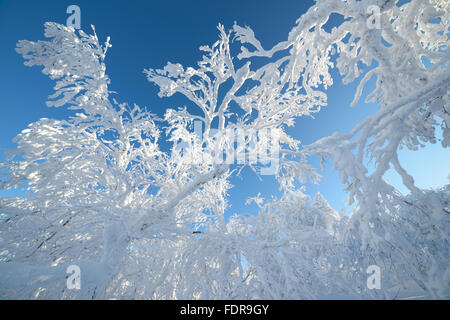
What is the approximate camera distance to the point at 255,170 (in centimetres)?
577

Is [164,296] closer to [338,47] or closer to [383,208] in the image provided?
[383,208]

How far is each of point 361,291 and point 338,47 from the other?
18.4 ft

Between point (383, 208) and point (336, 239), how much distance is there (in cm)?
109

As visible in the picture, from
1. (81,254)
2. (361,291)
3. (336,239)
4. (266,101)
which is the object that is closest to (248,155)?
(266,101)

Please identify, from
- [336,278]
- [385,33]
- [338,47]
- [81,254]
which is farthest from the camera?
[338,47]

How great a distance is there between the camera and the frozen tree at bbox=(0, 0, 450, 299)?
2.63m

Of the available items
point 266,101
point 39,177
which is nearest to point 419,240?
point 266,101

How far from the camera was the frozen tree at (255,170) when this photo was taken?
263 cm

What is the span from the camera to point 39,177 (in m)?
4.34

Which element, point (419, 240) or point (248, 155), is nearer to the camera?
point (419, 240)

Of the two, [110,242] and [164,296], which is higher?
[110,242]

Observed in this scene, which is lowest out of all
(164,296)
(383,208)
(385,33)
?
(164,296)

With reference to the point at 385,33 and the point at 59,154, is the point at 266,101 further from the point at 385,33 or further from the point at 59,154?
the point at 59,154

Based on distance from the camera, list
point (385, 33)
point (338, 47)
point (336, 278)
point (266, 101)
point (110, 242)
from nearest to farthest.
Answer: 1. point (336, 278)
2. point (385, 33)
3. point (110, 242)
4. point (338, 47)
5. point (266, 101)
